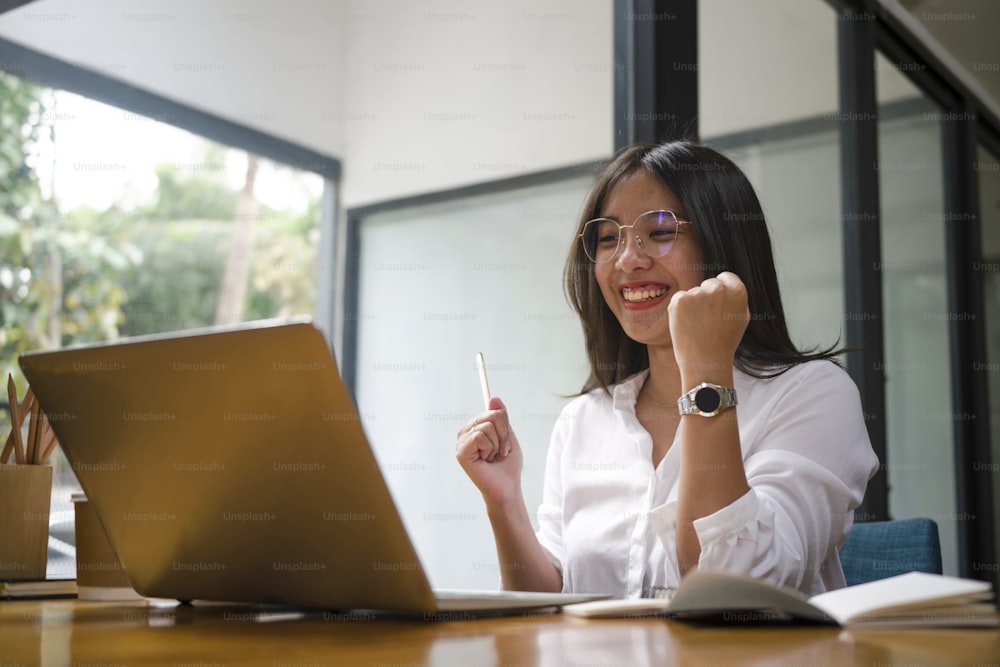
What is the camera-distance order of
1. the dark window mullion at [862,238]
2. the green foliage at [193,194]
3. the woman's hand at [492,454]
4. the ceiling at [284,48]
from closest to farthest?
the woman's hand at [492,454]
the dark window mullion at [862,238]
the ceiling at [284,48]
the green foliage at [193,194]

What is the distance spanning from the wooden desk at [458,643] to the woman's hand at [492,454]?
21.6 inches

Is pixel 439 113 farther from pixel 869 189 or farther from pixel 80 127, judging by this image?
pixel 869 189

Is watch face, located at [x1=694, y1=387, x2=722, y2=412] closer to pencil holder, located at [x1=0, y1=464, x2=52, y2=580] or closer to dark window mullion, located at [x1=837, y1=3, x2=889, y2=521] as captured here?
pencil holder, located at [x1=0, y1=464, x2=52, y2=580]

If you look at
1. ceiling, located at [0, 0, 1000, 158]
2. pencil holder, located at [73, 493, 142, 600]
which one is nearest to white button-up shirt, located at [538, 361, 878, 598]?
pencil holder, located at [73, 493, 142, 600]

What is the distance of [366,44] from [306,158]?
23.9 inches

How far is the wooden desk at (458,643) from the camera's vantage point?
59 centimetres

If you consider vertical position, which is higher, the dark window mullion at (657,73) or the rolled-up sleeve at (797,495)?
the dark window mullion at (657,73)

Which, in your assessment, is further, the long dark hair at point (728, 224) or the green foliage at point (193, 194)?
the green foliage at point (193, 194)

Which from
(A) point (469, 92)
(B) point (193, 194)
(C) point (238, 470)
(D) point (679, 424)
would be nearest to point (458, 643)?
(C) point (238, 470)

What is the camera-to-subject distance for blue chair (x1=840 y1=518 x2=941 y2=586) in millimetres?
1437

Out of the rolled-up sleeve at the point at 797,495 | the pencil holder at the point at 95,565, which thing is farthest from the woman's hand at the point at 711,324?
the pencil holder at the point at 95,565

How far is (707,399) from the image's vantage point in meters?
1.24

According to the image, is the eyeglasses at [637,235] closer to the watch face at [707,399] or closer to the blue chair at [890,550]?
the watch face at [707,399]

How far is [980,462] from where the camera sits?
4.24m
